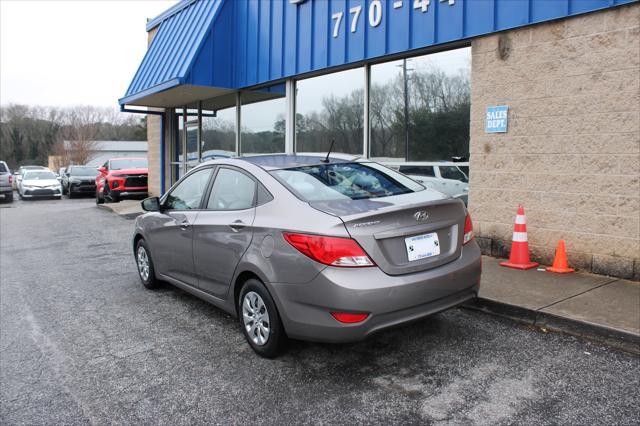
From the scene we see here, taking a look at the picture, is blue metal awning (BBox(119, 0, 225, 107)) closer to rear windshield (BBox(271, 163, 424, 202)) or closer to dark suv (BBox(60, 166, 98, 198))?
rear windshield (BBox(271, 163, 424, 202))

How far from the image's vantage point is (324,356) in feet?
13.1

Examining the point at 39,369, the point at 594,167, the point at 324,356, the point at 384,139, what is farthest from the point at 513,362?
the point at 384,139

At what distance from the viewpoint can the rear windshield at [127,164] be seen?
19.0m

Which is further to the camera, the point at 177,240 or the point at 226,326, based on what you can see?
the point at 177,240

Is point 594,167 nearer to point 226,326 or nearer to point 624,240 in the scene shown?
point 624,240


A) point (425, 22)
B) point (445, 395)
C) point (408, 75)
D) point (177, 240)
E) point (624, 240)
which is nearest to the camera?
point (445, 395)

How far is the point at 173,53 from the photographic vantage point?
1209cm

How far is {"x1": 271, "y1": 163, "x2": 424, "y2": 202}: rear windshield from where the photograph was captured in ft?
13.0

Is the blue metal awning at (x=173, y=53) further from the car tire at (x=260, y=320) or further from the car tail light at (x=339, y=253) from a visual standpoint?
the car tail light at (x=339, y=253)

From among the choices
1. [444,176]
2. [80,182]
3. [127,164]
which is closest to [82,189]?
[80,182]

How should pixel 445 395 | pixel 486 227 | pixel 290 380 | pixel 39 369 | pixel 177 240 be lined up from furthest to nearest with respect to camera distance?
pixel 486 227, pixel 177 240, pixel 39 369, pixel 290 380, pixel 445 395

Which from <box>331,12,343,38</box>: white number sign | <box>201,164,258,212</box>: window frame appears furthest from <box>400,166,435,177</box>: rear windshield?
<box>201,164,258,212</box>: window frame

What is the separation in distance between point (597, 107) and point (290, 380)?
15.1 feet

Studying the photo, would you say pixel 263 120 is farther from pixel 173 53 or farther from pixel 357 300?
pixel 357 300
